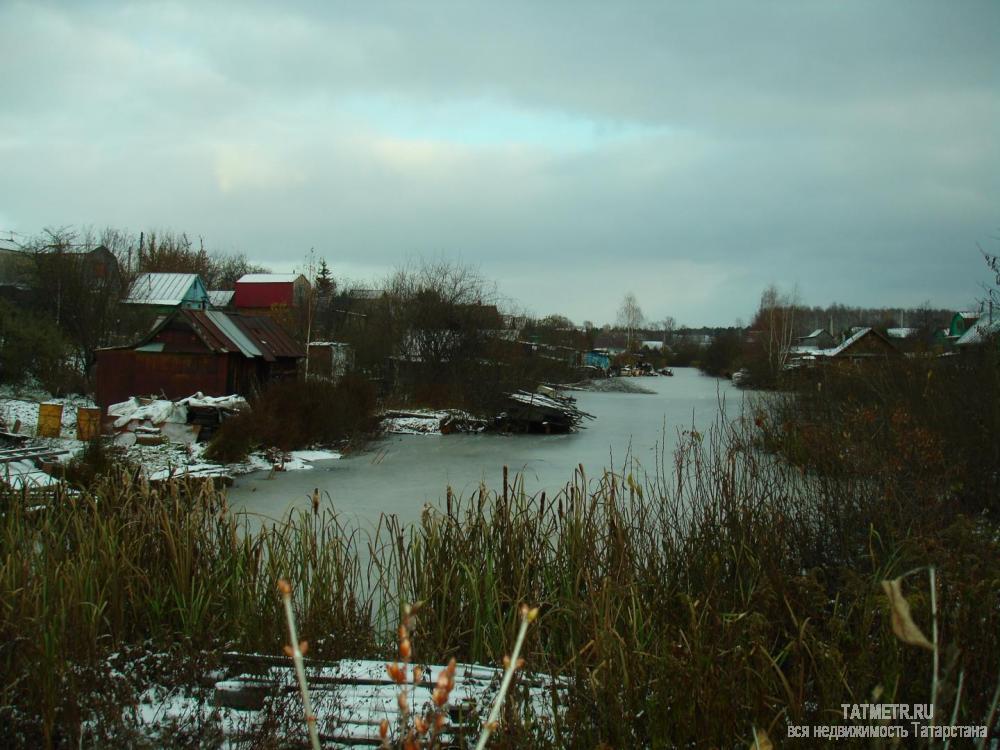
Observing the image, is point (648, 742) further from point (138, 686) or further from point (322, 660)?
point (138, 686)

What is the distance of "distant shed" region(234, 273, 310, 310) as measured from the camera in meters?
48.7

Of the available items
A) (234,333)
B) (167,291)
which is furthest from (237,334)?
(167,291)

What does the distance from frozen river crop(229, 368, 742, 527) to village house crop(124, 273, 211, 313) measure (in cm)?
1991

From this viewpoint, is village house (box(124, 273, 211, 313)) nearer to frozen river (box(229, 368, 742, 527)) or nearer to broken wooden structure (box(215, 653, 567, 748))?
frozen river (box(229, 368, 742, 527))

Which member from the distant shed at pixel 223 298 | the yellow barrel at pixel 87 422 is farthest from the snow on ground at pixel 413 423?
the distant shed at pixel 223 298

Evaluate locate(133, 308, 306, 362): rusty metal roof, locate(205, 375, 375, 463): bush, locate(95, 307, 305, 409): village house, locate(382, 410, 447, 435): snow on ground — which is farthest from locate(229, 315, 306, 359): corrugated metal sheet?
locate(382, 410, 447, 435): snow on ground

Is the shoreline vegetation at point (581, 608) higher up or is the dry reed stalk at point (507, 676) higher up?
the dry reed stalk at point (507, 676)

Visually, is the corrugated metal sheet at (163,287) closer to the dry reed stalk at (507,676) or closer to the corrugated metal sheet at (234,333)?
the corrugated metal sheet at (234,333)

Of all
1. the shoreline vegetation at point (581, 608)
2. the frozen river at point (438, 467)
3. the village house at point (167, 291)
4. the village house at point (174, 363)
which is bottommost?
the frozen river at point (438, 467)

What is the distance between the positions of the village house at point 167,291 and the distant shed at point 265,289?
9030mm

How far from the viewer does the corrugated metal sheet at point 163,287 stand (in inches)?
1407

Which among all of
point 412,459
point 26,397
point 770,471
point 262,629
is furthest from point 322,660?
point 26,397

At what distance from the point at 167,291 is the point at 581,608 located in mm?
37300

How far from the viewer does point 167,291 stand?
3731 cm
